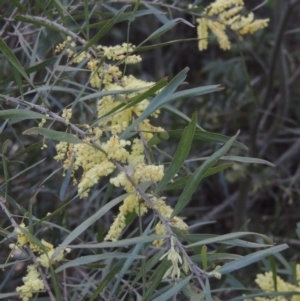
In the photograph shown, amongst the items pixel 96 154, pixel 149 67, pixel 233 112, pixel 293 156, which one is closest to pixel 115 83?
pixel 96 154

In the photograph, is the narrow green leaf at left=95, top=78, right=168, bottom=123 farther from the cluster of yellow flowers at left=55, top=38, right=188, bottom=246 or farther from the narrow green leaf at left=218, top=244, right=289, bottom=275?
the narrow green leaf at left=218, top=244, right=289, bottom=275

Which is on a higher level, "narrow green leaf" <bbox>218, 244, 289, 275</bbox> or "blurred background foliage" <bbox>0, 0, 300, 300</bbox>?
"narrow green leaf" <bbox>218, 244, 289, 275</bbox>

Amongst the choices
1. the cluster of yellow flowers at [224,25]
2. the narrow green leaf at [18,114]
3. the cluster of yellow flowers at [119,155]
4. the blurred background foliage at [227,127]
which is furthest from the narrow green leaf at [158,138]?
the blurred background foliage at [227,127]

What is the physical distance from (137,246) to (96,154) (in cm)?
11

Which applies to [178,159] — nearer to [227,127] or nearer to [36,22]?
[36,22]

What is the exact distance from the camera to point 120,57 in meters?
0.74

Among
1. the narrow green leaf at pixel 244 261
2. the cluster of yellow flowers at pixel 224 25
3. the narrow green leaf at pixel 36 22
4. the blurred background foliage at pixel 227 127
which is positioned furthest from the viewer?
the blurred background foliage at pixel 227 127

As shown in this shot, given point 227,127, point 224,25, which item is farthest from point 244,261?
point 227,127

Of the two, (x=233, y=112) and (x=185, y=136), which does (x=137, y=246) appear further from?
(x=233, y=112)

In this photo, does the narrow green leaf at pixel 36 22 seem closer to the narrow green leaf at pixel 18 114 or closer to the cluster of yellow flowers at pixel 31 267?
the narrow green leaf at pixel 18 114

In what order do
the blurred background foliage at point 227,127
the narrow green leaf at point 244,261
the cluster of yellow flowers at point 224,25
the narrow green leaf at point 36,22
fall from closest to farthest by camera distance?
1. the narrow green leaf at point 244,261
2. the narrow green leaf at point 36,22
3. the cluster of yellow flowers at point 224,25
4. the blurred background foliage at point 227,127

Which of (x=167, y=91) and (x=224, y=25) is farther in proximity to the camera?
(x=224, y=25)

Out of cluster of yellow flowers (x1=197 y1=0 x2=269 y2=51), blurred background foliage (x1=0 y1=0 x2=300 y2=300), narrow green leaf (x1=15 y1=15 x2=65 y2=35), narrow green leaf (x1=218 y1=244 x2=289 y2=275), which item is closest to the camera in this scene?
narrow green leaf (x1=218 y1=244 x2=289 y2=275)

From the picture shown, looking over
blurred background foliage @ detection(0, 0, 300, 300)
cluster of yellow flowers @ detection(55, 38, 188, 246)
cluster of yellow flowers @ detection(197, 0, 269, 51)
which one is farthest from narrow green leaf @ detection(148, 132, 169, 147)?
blurred background foliage @ detection(0, 0, 300, 300)
